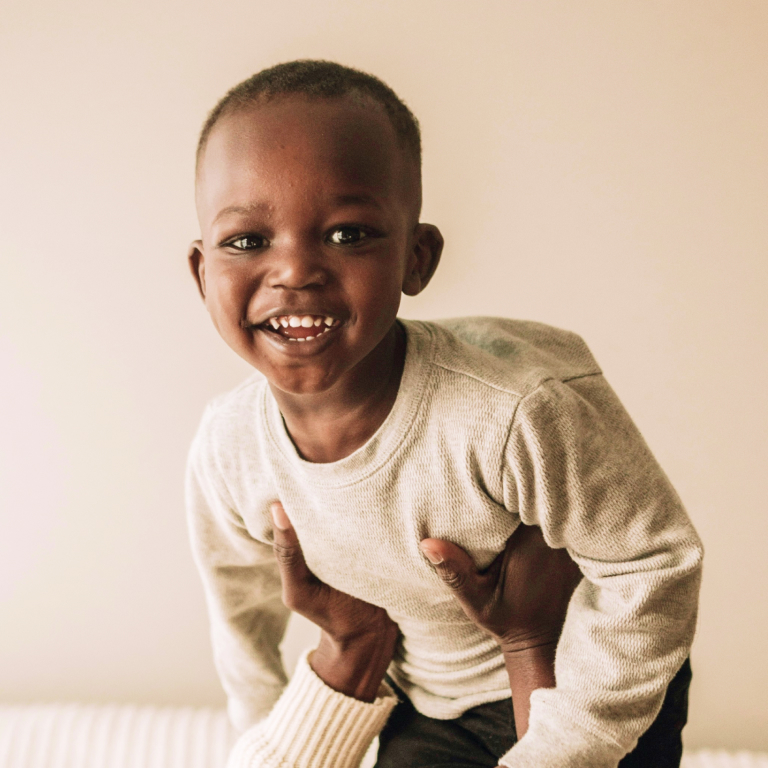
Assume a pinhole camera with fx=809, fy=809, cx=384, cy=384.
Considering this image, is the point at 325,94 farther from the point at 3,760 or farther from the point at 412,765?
the point at 3,760

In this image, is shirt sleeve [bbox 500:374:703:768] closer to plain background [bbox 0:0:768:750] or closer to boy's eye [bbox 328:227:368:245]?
boy's eye [bbox 328:227:368:245]

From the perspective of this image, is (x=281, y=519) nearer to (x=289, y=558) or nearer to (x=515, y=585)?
(x=289, y=558)

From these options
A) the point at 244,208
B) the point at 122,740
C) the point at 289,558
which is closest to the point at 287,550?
the point at 289,558

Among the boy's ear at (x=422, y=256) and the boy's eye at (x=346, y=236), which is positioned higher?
the boy's eye at (x=346, y=236)

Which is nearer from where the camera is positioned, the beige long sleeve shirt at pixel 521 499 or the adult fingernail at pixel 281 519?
the beige long sleeve shirt at pixel 521 499

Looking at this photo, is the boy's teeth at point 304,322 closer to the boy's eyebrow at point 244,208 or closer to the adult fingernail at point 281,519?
the boy's eyebrow at point 244,208

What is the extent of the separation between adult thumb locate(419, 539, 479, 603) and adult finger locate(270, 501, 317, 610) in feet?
0.45

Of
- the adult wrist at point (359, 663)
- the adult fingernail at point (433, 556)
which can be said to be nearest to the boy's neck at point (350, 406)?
the adult fingernail at point (433, 556)

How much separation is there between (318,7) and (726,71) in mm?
499

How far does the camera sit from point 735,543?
1.21 metres

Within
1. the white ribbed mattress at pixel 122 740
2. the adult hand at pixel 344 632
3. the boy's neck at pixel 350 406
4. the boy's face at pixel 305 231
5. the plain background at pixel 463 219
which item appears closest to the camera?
the boy's face at pixel 305 231

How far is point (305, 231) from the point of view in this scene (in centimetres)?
56

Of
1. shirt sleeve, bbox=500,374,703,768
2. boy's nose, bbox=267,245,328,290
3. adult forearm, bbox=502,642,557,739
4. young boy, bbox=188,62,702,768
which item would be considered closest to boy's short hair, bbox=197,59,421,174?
young boy, bbox=188,62,702,768

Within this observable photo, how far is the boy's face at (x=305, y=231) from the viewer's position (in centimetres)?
56
